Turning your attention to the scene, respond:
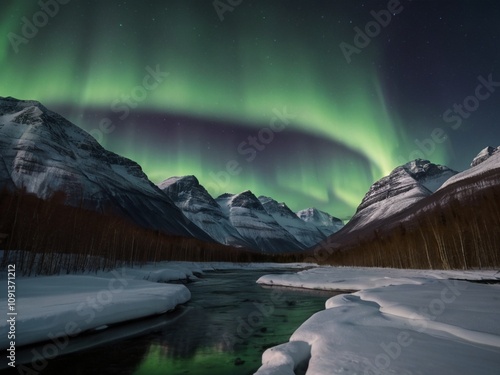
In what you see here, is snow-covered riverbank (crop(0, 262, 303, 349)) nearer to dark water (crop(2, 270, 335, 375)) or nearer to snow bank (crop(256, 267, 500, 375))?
dark water (crop(2, 270, 335, 375))

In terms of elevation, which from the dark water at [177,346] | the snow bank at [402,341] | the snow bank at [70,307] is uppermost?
the snow bank at [402,341]

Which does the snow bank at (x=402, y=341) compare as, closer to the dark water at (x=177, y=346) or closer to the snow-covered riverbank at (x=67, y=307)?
the dark water at (x=177, y=346)

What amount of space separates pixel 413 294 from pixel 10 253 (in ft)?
82.1

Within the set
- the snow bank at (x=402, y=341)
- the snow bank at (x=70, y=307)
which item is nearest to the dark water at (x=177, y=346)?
the snow bank at (x=70, y=307)

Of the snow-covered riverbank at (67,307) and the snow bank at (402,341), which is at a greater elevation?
the snow bank at (402,341)

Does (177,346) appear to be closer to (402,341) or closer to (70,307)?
(70,307)

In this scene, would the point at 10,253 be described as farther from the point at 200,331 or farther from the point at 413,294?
the point at 413,294

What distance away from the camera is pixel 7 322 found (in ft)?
28.3

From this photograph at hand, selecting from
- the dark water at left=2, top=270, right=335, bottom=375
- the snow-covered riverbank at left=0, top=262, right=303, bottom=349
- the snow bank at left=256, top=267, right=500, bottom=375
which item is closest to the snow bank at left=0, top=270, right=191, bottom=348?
the snow-covered riverbank at left=0, top=262, right=303, bottom=349

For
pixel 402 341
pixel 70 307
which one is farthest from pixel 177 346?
pixel 402 341

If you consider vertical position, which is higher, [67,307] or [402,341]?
[402,341]

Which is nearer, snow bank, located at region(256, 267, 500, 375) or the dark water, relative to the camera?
snow bank, located at region(256, 267, 500, 375)

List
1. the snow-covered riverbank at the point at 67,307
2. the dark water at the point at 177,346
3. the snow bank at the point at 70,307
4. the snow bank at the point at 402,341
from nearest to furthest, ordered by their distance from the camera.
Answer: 1. the snow bank at the point at 402,341
2. the dark water at the point at 177,346
3. the snow-covered riverbank at the point at 67,307
4. the snow bank at the point at 70,307

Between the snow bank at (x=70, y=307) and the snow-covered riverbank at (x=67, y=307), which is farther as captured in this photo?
the snow bank at (x=70, y=307)
